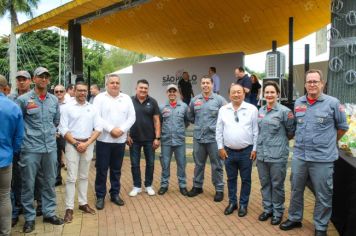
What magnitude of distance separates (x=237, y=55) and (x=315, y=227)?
11692mm

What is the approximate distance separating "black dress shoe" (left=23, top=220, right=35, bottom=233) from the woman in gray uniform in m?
2.59

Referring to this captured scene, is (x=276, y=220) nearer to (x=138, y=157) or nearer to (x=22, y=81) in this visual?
(x=138, y=157)

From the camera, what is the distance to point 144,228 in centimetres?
447

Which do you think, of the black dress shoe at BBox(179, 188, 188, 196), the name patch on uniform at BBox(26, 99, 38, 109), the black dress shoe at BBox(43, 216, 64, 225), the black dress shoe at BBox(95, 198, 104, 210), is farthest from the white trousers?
the black dress shoe at BBox(179, 188, 188, 196)

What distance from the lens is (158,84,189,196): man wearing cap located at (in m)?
5.77

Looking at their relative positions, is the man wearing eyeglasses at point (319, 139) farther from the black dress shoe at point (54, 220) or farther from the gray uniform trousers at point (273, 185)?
the black dress shoe at point (54, 220)

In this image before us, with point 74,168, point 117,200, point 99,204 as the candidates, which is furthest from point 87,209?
point 74,168

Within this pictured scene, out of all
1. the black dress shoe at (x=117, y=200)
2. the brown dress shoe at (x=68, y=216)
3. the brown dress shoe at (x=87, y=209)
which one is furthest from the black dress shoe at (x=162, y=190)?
the brown dress shoe at (x=68, y=216)

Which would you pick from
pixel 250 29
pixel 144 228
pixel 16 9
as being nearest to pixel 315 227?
pixel 144 228

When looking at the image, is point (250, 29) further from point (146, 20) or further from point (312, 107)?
point (312, 107)

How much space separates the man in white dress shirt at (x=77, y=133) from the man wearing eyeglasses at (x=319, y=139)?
240cm

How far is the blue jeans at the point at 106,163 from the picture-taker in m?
5.21

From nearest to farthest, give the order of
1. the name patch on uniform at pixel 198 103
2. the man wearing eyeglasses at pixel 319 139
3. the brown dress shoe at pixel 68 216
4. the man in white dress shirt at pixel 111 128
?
the man wearing eyeglasses at pixel 319 139, the brown dress shoe at pixel 68 216, the man in white dress shirt at pixel 111 128, the name patch on uniform at pixel 198 103

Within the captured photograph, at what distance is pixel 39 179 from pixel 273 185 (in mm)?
2696
